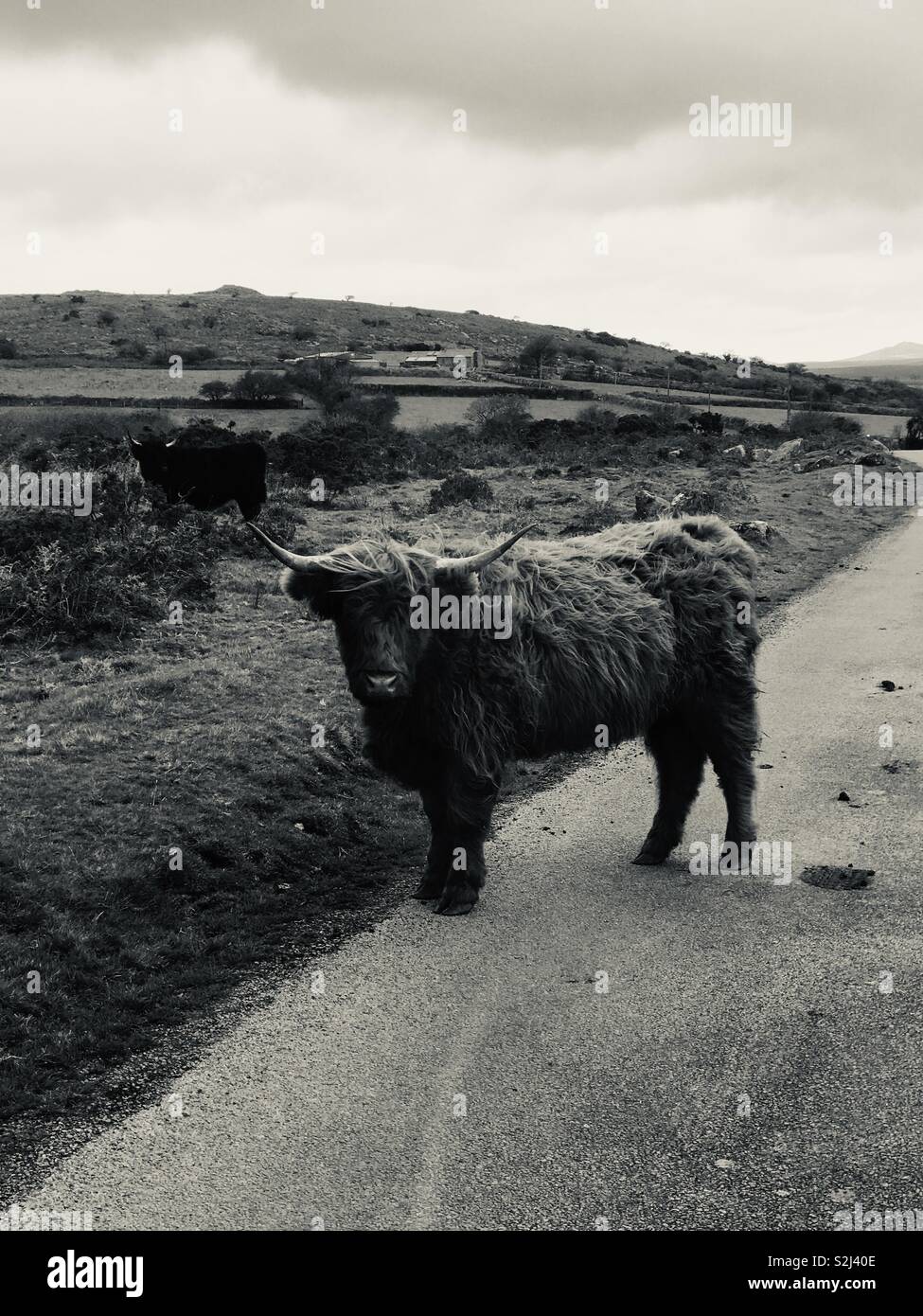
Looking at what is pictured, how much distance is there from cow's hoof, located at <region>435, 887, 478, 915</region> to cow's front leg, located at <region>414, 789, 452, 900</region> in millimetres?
182

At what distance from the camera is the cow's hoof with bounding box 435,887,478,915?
21.0 ft

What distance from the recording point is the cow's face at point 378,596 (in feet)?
19.4

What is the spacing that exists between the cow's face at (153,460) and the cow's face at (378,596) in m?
14.1

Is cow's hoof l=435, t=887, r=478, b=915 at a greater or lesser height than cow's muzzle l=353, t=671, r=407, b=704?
lesser

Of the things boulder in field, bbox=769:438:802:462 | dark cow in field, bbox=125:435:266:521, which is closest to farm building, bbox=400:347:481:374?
boulder in field, bbox=769:438:802:462

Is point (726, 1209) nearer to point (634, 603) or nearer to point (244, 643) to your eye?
point (634, 603)

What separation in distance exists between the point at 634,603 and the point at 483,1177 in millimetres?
3665

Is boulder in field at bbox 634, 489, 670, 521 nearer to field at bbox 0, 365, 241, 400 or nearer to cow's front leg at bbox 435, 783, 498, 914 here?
cow's front leg at bbox 435, 783, 498, 914

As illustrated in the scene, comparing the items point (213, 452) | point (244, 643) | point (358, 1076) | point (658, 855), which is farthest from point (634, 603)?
point (213, 452)

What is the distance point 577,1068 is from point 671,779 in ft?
8.97

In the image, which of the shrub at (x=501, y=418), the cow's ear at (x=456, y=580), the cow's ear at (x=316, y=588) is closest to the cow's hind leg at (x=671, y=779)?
the cow's ear at (x=456, y=580)

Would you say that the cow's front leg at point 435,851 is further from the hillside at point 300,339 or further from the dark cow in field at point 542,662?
the hillside at point 300,339

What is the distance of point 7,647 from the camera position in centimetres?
1108

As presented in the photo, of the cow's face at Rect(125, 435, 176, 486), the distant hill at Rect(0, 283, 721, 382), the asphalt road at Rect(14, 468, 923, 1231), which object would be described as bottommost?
the asphalt road at Rect(14, 468, 923, 1231)
